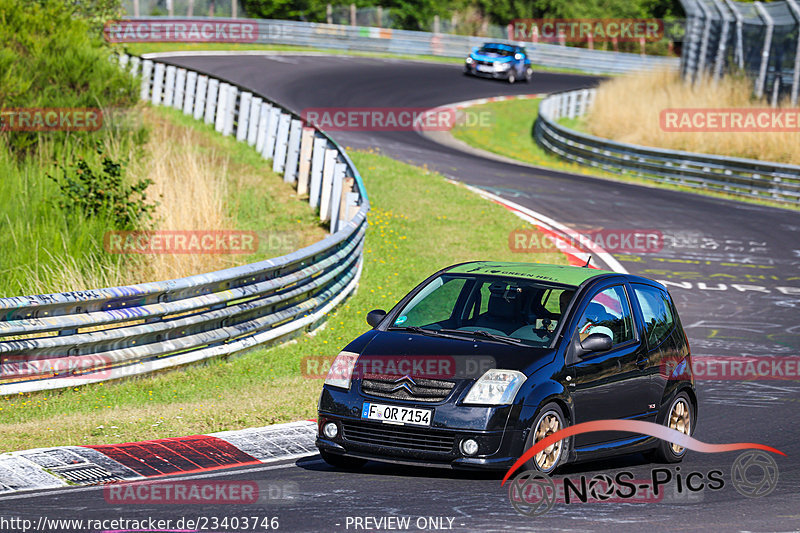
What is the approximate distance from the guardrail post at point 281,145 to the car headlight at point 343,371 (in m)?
14.2

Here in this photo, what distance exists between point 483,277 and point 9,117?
13.7 meters

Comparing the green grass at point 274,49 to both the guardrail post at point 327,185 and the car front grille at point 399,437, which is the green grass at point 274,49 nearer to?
the guardrail post at point 327,185

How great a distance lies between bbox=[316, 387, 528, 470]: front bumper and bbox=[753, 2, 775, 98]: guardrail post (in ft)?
93.0

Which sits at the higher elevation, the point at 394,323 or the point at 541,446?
the point at 394,323

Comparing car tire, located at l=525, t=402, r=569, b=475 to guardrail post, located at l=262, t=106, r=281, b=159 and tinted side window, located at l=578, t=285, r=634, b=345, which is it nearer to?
tinted side window, located at l=578, t=285, r=634, b=345

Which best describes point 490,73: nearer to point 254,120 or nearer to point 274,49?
point 274,49

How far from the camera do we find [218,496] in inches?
283

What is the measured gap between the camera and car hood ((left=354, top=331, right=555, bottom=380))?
304 inches

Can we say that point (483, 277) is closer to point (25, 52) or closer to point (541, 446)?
point (541, 446)

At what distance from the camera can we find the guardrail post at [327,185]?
61.6 feet

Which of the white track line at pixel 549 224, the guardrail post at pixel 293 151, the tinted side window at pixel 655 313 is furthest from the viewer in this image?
the guardrail post at pixel 293 151

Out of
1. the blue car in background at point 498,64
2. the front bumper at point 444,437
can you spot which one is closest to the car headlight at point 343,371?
the front bumper at point 444,437

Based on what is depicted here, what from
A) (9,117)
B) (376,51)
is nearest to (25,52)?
(9,117)

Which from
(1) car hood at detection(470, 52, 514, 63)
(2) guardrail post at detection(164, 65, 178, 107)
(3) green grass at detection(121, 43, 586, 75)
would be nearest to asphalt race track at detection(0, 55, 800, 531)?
(2) guardrail post at detection(164, 65, 178, 107)
